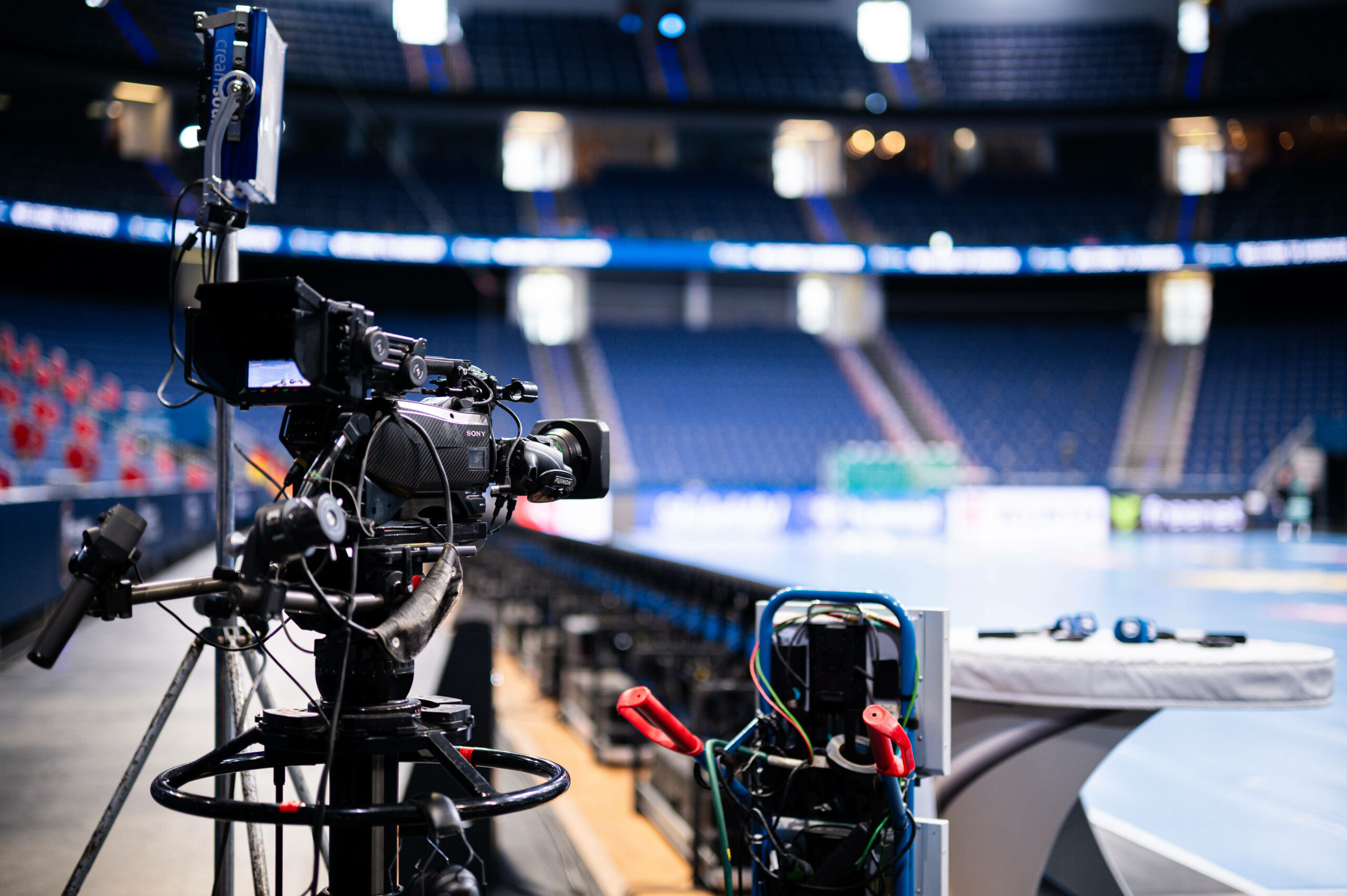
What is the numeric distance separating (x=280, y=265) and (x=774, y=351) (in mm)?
10526

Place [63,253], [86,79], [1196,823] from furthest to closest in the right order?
[63,253] < [86,79] < [1196,823]

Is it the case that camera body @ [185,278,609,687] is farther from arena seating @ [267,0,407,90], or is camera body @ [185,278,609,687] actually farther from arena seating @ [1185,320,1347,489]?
arena seating @ [1185,320,1347,489]

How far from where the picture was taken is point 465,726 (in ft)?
4.30

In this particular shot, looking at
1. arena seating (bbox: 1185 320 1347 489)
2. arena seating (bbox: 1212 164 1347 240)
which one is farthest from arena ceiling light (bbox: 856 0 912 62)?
arena seating (bbox: 1185 320 1347 489)

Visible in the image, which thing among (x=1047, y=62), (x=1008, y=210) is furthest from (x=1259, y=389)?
(x=1047, y=62)

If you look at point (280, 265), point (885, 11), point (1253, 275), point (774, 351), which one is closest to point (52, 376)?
point (280, 265)

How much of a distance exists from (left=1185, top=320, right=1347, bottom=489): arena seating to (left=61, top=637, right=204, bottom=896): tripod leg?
2059cm

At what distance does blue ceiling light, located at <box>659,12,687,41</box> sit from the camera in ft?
34.0

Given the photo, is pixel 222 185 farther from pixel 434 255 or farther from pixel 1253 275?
pixel 1253 275

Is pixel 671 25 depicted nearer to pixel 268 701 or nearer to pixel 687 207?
pixel 268 701

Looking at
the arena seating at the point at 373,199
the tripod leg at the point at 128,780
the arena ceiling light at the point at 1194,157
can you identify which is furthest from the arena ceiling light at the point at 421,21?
the tripod leg at the point at 128,780

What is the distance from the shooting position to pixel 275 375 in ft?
3.92

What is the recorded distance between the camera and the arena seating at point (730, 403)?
20.9m

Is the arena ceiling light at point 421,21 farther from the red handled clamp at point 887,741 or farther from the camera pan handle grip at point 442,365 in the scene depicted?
the red handled clamp at point 887,741
